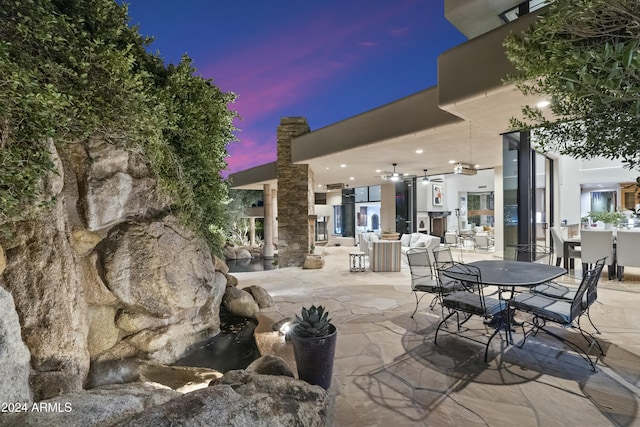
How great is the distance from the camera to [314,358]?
229 cm

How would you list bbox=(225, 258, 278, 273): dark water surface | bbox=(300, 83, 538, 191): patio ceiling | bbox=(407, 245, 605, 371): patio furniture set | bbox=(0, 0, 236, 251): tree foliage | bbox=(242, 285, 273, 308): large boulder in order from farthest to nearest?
bbox=(225, 258, 278, 273): dark water surface → bbox=(242, 285, 273, 308): large boulder → bbox=(300, 83, 538, 191): patio ceiling → bbox=(407, 245, 605, 371): patio furniture set → bbox=(0, 0, 236, 251): tree foliage

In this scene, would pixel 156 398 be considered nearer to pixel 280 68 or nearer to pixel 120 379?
pixel 120 379

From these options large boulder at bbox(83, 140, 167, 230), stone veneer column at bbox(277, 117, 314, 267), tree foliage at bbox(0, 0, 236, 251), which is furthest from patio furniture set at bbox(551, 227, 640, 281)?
large boulder at bbox(83, 140, 167, 230)

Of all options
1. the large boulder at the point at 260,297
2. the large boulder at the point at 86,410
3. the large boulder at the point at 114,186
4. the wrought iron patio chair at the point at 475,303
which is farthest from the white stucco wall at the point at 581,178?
the large boulder at the point at 86,410

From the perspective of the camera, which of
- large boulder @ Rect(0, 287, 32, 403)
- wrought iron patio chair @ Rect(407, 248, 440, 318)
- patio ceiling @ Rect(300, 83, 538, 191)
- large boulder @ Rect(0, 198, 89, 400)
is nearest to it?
large boulder @ Rect(0, 287, 32, 403)

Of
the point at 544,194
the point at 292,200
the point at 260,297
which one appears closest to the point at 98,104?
the point at 260,297

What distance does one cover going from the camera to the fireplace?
583 inches

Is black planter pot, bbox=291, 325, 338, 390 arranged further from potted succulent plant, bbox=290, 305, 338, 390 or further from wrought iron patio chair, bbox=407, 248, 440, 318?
wrought iron patio chair, bbox=407, 248, 440, 318

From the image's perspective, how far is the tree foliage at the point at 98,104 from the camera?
186 centimetres

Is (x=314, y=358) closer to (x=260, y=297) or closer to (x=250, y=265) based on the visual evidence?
(x=260, y=297)

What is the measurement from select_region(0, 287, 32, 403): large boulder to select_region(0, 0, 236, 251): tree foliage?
0.60m

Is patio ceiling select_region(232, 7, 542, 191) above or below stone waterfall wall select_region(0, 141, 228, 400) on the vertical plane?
above

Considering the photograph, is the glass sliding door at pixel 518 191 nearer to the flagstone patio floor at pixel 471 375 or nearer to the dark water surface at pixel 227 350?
the flagstone patio floor at pixel 471 375

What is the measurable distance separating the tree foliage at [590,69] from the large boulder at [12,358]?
3457 millimetres
